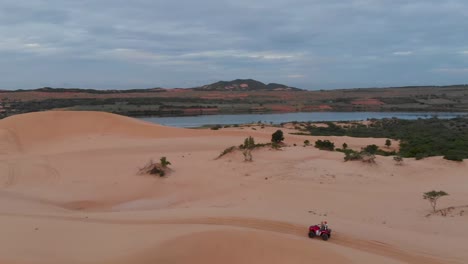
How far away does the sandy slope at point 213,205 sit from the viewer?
25.4ft

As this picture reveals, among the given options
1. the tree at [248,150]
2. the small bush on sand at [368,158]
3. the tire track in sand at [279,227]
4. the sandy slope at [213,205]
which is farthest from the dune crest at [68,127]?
the tire track in sand at [279,227]

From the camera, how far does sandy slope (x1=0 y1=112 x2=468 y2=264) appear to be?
7730 mm

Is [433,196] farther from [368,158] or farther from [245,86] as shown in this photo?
[245,86]

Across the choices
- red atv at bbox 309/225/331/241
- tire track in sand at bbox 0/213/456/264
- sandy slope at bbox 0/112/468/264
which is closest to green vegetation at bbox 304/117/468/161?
sandy slope at bbox 0/112/468/264

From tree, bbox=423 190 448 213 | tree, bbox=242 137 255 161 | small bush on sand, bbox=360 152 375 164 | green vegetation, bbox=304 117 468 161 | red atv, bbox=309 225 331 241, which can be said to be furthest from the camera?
green vegetation, bbox=304 117 468 161

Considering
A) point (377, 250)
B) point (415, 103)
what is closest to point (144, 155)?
point (377, 250)

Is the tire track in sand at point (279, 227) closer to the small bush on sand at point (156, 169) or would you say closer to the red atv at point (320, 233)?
the red atv at point (320, 233)

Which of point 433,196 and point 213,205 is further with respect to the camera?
point 213,205

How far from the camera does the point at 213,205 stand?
1399 centimetres

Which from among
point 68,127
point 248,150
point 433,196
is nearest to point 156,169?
point 248,150

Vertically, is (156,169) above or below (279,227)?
below

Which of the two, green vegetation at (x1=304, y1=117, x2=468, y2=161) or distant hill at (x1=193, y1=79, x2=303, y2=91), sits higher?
distant hill at (x1=193, y1=79, x2=303, y2=91)

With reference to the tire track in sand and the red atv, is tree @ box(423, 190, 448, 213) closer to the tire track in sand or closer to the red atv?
the tire track in sand

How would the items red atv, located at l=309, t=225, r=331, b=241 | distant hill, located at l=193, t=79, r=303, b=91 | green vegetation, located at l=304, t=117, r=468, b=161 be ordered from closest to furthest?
red atv, located at l=309, t=225, r=331, b=241 < green vegetation, located at l=304, t=117, r=468, b=161 < distant hill, located at l=193, t=79, r=303, b=91
